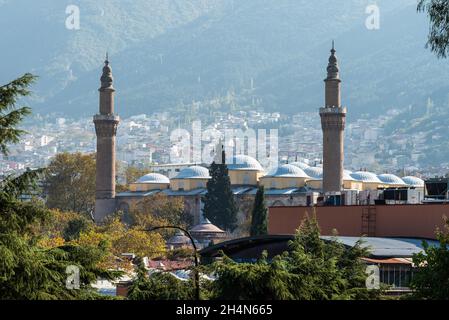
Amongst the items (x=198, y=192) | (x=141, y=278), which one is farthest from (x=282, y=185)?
(x=141, y=278)

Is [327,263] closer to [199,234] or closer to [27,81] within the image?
[27,81]

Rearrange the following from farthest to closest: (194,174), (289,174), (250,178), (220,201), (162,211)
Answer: (194,174), (250,178), (289,174), (162,211), (220,201)

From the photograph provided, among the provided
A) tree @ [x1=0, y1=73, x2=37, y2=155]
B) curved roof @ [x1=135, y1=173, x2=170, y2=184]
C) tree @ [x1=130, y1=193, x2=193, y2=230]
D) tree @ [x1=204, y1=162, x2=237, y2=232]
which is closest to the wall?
tree @ [x1=0, y1=73, x2=37, y2=155]

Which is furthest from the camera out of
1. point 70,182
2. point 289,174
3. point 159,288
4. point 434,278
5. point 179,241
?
point 70,182

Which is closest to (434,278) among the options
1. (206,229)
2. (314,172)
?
(206,229)

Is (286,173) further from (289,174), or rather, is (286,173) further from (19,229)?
(19,229)

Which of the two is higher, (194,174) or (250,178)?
(194,174)

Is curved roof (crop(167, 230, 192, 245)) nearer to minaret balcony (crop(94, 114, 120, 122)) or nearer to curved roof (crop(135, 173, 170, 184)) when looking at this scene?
minaret balcony (crop(94, 114, 120, 122))
